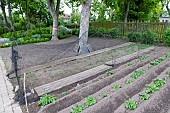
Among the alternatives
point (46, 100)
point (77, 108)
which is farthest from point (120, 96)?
point (46, 100)

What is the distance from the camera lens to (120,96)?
2.59 metres

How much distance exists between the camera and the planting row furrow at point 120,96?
2295 millimetres

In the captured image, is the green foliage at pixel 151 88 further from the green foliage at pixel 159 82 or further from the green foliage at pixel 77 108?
the green foliage at pixel 77 108

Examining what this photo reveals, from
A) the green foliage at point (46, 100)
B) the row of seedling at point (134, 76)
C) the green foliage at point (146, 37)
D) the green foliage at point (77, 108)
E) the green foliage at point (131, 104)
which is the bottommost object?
the green foliage at point (46, 100)

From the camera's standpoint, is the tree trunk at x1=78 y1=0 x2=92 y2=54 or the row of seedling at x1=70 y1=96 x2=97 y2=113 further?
the tree trunk at x1=78 y1=0 x2=92 y2=54

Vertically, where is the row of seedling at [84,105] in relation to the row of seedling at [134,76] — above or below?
below

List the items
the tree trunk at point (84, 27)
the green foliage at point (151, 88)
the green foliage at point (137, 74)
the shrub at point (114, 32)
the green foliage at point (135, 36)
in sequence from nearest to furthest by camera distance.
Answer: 1. the green foliage at point (151, 88)
2. the green foliage at point (137, 74)
3. the tree trunk at point (84, 27)
4. the green foliage at point (135, 36)
5. the shrub at point (114, 32)

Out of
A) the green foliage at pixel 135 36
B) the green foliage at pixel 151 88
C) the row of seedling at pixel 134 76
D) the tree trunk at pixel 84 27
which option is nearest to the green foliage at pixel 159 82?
the green foliage at pixel 151 88

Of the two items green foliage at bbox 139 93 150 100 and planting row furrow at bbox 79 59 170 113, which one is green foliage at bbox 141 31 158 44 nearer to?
planting row furrow at bbox 79 59 170 113

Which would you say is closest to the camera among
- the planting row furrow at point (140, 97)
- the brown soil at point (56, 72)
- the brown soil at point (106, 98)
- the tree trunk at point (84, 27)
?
the planting row furrow at point (140, 97)

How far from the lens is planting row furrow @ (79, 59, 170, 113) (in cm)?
229

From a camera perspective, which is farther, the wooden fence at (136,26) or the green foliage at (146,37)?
the wooden fence at (136,26)

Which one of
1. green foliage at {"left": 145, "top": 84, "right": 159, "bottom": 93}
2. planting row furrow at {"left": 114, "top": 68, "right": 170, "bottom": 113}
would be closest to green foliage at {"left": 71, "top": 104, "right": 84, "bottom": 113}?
planting row furrow at {"left": 114, "top": 68, "right": 170, "bottom": 113}

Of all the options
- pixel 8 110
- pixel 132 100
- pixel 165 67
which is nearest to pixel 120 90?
pixel 132 100
